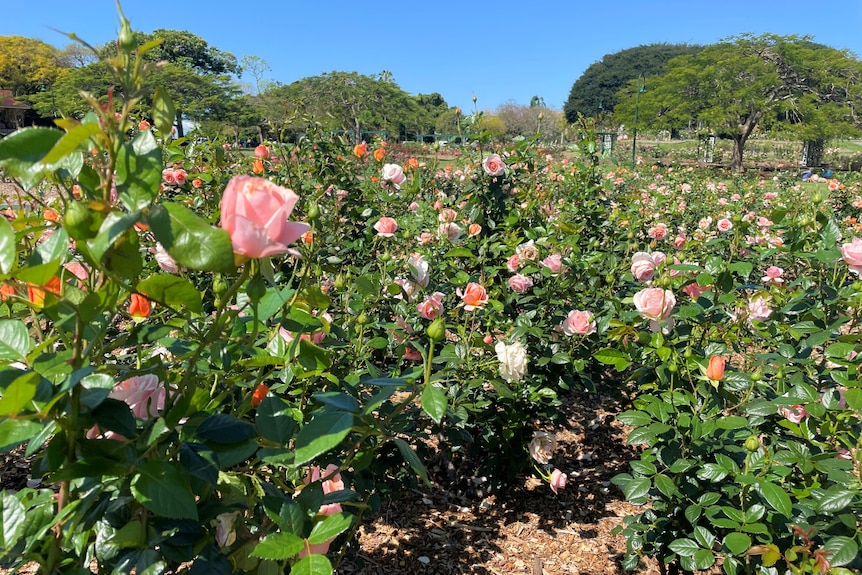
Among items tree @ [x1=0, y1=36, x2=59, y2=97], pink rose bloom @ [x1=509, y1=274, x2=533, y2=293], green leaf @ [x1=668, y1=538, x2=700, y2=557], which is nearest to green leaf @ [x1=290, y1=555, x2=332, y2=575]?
green leaf @ [x1=668, y1=538, x2=700, y2=557]

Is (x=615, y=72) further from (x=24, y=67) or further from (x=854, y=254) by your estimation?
(x=854, y=254)

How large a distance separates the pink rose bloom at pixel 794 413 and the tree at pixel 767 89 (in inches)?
828

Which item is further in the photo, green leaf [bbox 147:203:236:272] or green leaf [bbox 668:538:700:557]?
green leaf [bbox 668:538:700:557]

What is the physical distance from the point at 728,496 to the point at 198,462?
1.14 meters

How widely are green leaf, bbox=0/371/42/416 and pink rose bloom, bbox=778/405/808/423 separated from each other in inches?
57.3

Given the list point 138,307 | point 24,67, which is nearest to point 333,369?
point 138,307

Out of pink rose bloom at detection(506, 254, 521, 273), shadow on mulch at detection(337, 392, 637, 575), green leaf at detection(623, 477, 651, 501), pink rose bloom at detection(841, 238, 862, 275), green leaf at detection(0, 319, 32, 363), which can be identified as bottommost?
shadow on mulch at detection(337, 392, 637, 575)

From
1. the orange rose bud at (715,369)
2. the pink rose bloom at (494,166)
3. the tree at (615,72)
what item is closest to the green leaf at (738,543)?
the orange rose bud at (715,369)

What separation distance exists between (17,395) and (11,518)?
16 centimetres

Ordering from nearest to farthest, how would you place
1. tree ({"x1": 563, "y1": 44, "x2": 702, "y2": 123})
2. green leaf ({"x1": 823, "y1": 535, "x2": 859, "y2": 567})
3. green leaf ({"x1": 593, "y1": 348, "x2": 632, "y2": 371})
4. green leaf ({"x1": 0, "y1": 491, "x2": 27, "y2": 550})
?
green leaf ({"x1": 0, "y1": 491, "x2": 27, "y2": 550})
green leaf ({"x1": 823, "y1": 535, "x2": 859, "y2": 567})
green leaf ({"x1": 593, "y1": 348, "x2": 632, "y2": 371})
tree ({"x1": 563, "y1": 44, "x2": 702, "y2": 123})

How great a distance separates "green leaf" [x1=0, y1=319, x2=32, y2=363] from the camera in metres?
0.55

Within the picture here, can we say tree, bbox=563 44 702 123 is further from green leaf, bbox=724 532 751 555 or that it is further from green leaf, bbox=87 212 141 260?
green leaf, bbox=87 212 141 260

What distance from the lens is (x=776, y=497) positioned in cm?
100

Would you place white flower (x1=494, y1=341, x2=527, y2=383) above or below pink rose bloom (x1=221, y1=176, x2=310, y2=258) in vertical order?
below
